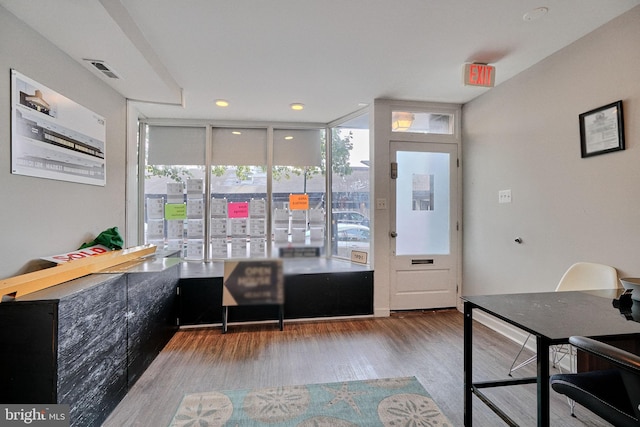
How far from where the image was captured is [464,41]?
200 centimetres

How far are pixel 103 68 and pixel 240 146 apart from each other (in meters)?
1.41

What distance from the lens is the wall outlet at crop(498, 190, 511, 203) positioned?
8.52 feet

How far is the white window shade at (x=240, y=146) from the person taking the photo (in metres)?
3.17

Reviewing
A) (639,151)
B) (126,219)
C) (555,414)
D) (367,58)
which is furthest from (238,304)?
(126,219)

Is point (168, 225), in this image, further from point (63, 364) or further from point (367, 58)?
point (367, 58)

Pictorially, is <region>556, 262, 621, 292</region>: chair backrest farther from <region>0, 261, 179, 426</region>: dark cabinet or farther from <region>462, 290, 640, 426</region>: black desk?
<region>0, 261, 179, 426</region>: dark cabinet

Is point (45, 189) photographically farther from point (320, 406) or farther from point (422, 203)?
point (422, 203)

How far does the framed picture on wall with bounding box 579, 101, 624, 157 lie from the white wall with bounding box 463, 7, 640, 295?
0.12 feet

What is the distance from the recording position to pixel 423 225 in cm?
316

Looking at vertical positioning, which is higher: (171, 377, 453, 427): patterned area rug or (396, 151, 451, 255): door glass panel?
(396, 151, 451, 255): door glass panel

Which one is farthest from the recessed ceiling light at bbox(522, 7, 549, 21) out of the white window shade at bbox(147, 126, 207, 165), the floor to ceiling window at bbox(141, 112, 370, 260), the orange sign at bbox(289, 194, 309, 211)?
the white window shade at bbox(147, 126, 207, 165)

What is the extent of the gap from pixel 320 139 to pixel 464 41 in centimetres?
182

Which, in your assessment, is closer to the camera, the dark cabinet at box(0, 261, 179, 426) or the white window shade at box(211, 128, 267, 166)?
the dark cabinet at box(0, 261, 179, 426)

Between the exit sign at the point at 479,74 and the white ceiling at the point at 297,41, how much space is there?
7 cm
